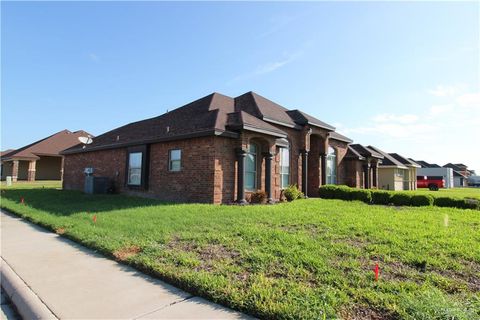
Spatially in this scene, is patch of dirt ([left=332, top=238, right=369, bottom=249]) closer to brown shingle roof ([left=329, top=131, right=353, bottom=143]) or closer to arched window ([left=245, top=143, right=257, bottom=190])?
arched window ([left=245, top=143, right=257, bottom=190])

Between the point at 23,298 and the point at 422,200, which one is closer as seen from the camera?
the point at 23,298

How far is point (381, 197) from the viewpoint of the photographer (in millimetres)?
13180

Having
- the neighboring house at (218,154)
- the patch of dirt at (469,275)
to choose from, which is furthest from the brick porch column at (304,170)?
the patch of dirt at (469,275)

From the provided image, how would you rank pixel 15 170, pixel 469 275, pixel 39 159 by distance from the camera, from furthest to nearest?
pixel 39 159 < pixel 15 170 < pixel 469 275

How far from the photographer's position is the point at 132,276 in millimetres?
4543

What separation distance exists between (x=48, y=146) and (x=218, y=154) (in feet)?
104

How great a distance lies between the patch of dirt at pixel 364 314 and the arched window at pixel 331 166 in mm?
17719

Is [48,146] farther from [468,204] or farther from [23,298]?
[468,204]

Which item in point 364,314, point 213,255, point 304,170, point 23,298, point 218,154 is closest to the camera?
point 364,314

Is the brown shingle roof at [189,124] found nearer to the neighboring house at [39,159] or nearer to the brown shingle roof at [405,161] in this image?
the neighboring house at [39,159]

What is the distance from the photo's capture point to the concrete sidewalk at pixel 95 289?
134 inches

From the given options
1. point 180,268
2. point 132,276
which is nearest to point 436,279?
point 180,268

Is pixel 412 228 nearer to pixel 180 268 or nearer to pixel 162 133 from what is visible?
pixel 180 268

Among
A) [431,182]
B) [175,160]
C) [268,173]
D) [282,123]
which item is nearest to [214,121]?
[175,160]
